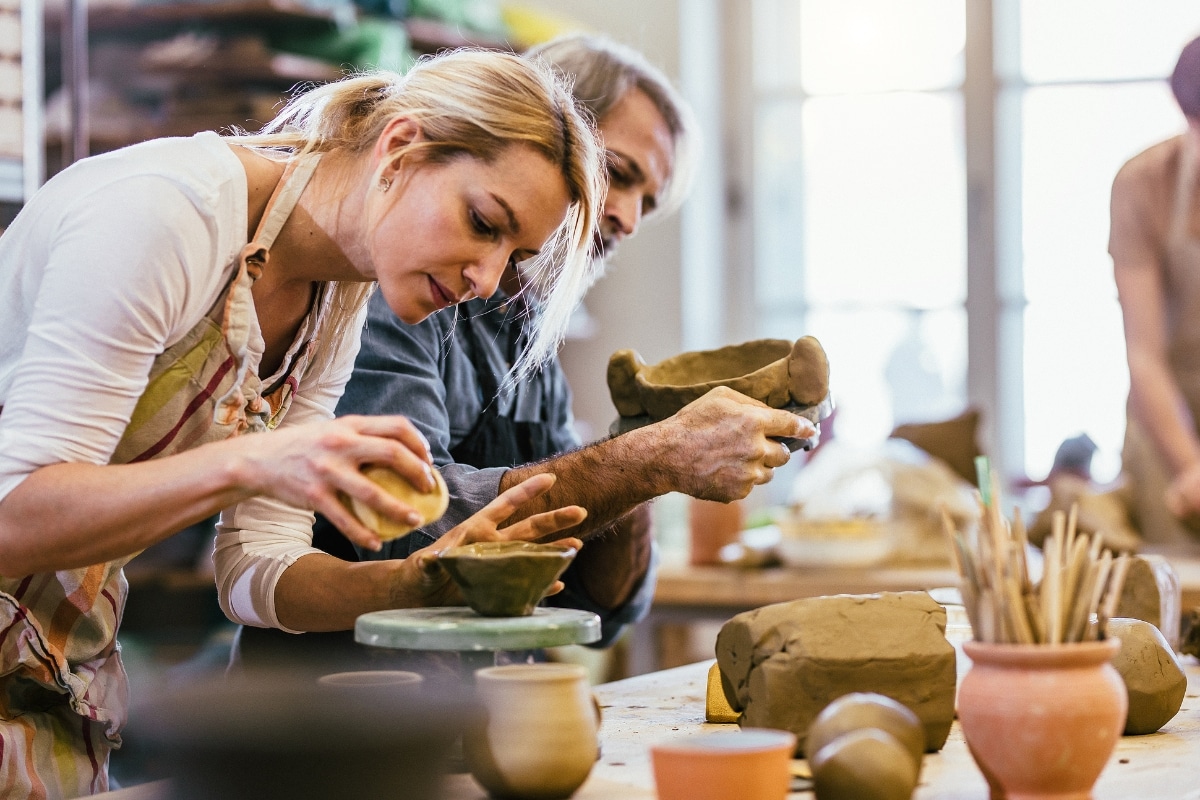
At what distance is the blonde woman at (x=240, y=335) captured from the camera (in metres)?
1.30

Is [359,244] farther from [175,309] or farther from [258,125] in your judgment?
[258,125]

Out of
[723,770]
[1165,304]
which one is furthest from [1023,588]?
[1165,304]

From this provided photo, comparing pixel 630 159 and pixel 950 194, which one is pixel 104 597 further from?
pixel 950 194

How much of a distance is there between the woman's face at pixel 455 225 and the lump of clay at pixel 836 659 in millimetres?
539

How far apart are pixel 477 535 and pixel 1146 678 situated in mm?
822

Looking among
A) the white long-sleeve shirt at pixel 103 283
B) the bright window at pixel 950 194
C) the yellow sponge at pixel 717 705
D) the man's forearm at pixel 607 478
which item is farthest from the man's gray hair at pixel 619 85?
the bright window at pixel 950 194

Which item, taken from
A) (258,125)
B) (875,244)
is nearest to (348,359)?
(258,125)

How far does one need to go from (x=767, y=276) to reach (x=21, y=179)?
2.94 meters

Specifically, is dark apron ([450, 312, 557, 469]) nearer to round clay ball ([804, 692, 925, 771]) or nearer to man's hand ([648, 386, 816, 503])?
man's hand ([648, 386, 816, 503])

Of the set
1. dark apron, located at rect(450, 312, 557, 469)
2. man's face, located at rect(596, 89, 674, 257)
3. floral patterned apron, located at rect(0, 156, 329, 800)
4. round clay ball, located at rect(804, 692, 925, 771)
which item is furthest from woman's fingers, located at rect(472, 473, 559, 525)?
man's face, located at rect(596, 89, 674, 257)

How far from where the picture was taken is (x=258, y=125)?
3664mm

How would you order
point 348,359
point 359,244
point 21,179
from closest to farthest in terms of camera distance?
1. point 359,244
2. point 348,359
3. point 21,179

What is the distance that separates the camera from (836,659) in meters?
1.43

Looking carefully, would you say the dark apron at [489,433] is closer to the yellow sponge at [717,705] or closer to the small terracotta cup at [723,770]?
the yellow sponge at [717,705]
